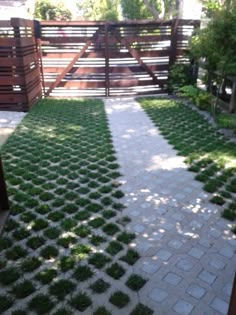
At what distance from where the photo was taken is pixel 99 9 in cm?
3509

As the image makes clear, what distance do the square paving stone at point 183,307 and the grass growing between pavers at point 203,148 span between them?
1.22 metres

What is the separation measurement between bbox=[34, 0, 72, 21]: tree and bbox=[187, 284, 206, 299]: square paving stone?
2722 centimetres

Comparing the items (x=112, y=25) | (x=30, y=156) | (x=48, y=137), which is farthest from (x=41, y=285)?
(x=112, y=25)

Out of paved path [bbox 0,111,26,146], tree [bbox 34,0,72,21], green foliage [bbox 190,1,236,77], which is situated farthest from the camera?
tree [bbox 34,0,72,21]

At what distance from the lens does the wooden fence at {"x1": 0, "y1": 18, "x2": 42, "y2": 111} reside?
24.8 feet

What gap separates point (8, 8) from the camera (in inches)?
772

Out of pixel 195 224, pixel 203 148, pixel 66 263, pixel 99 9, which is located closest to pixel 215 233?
pixel 195 224

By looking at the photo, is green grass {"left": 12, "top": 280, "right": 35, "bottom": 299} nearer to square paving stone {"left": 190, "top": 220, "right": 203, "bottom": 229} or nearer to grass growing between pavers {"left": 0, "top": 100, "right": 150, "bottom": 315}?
grass growing between pavers {"left": 0, "top": 100, "right": 150, "bottom": 315}

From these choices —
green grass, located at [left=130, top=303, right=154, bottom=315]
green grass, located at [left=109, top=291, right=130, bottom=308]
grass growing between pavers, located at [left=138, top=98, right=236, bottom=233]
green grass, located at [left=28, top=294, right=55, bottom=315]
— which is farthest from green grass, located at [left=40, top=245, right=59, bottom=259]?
grass growing between pavers, located at [left=138, top=98, right=236, bottom=233]

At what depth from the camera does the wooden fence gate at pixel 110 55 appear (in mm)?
9484

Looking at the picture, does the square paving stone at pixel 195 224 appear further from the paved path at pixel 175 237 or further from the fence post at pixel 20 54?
the fence post at pixel 20 54

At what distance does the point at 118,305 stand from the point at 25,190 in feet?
7.45

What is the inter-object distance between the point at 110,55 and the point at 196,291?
8.62 meters

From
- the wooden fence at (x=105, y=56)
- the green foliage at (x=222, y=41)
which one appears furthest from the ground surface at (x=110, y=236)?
the wooden fence at (x=105, y=56)
